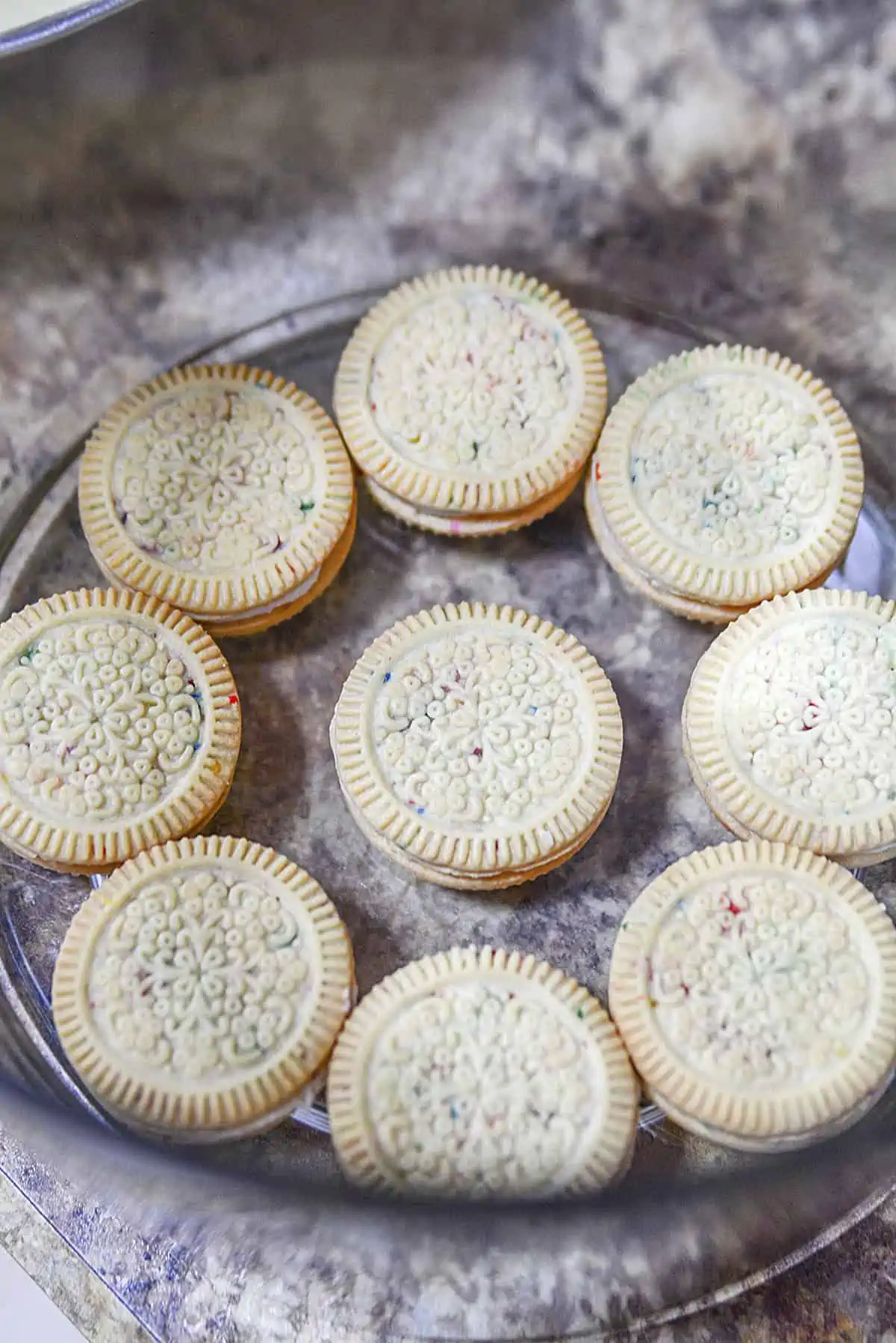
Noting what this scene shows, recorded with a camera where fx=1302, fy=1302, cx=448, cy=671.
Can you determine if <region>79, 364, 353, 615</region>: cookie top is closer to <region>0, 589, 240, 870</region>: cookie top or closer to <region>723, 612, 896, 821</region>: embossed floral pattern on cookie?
<region>0, 589, 240, 870</region>: cookie top

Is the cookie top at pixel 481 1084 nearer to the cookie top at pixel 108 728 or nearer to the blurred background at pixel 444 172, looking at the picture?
the cookie top at pixel 108 728

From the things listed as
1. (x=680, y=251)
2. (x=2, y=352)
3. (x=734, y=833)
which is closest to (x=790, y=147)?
(x=680, y=251)

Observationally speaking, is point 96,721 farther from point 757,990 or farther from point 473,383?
point 757,990

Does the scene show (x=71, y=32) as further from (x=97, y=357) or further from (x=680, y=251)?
(x=680, y=251)

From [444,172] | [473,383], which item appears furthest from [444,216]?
[473,383]

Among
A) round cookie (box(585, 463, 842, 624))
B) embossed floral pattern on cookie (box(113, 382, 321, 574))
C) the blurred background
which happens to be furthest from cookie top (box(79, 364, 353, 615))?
round cookie (box(585, 463, 842, 624))
